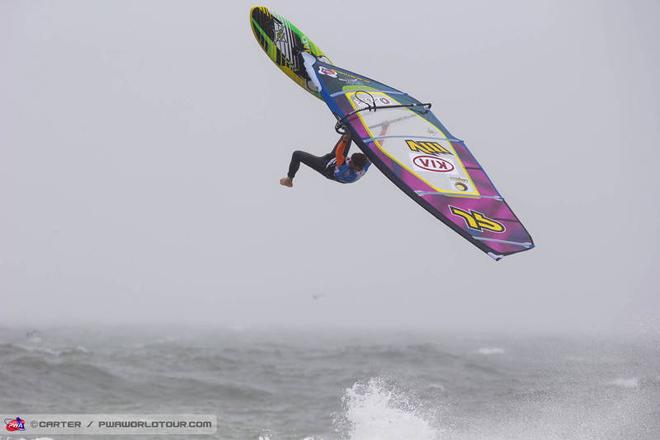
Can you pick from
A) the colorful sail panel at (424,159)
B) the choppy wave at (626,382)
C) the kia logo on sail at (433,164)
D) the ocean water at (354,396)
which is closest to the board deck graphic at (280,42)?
the colorful sail panel at (424,159)

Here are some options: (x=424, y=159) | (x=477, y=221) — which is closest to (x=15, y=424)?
(x=424, y=159)

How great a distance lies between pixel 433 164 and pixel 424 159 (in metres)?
0.13

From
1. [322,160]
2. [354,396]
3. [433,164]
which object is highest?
[322,160]

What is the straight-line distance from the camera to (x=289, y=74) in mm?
12719

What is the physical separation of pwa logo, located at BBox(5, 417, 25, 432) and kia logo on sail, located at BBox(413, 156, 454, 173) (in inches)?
681

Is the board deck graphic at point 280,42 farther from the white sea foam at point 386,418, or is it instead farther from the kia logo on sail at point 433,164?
the white sea foam at point 386,418

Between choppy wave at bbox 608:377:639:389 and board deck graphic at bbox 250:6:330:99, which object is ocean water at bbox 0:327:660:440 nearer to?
choppy wave at bbox 608:377:639:389

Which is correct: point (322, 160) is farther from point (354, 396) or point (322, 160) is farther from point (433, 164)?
point (354, 396)

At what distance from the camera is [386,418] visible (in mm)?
24172

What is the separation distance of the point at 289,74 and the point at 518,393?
2389 cm

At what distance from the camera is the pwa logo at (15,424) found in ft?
70.8

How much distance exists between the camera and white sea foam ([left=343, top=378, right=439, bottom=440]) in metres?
22.8

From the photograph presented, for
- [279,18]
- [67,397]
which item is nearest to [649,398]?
[67,397]

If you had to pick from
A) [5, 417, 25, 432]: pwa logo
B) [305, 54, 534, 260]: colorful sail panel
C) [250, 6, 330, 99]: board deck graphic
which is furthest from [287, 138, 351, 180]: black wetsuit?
[5, 417, 25, 432]: pwa logo
